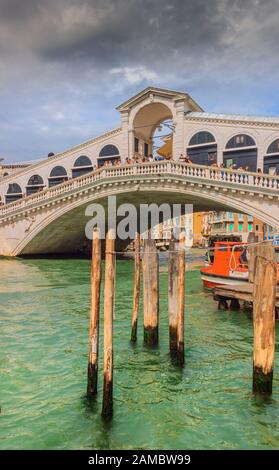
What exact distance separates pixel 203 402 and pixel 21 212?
17.9 meters

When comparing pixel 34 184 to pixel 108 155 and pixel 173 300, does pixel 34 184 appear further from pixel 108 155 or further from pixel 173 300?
pixel 173 300

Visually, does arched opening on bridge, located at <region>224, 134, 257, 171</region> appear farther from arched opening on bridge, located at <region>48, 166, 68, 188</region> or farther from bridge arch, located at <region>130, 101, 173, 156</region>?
arched opening on bridge, located at <region>48, 166, 68, 188</region>

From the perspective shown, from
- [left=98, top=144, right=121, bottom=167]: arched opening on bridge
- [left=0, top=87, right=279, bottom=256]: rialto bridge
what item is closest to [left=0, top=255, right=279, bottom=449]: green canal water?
[left=0, top=87, right=279, bottom=256]: rialto bridge

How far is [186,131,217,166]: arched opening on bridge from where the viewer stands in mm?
19906

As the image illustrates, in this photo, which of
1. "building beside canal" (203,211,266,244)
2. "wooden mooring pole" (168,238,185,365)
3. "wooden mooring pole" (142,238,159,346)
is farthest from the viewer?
"building beside canal" (203,211,266,244)

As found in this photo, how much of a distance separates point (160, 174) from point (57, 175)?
34.1 ft

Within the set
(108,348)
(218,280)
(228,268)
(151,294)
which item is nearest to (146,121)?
(228,268)

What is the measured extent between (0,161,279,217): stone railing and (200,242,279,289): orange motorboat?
14.7 feet

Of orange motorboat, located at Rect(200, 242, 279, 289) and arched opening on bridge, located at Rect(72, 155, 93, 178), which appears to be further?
arched opening on bridge, located at Rect(72, 155, 93, 178)

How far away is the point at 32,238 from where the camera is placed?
68.1 ft

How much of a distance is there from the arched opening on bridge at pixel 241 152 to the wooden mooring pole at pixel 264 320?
49.3 feet

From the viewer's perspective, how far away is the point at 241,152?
19266mm

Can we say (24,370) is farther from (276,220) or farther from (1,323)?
(276,220)

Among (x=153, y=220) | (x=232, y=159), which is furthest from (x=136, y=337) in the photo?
(x=153, y=220)
